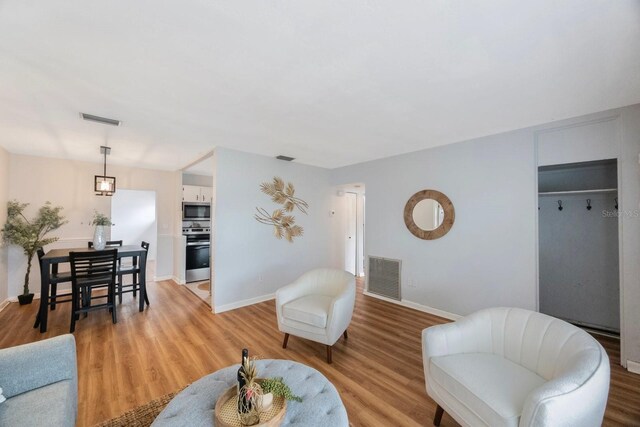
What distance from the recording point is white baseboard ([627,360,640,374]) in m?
2.24

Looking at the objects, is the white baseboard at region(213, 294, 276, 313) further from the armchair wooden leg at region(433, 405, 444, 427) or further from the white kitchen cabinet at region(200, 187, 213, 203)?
the armchair wooden leg at region(433, 405, 444, 427)

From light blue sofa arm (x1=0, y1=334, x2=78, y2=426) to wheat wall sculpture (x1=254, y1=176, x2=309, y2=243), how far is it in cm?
285

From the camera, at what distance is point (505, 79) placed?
1914 millimetres

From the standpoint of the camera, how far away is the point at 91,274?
334 centimetres

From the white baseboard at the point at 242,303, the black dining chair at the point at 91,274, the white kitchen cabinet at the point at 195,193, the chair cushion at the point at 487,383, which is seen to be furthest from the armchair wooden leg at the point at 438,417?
the white kitchen cabinet at the point at 195,193

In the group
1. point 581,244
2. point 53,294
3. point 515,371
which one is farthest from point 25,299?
point 581,244

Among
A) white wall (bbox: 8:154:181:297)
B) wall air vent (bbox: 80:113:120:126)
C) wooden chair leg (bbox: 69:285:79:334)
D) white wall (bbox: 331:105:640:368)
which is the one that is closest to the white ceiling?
wall air vent (bbox: 80:113:120:126)

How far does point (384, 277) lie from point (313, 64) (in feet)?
11.8

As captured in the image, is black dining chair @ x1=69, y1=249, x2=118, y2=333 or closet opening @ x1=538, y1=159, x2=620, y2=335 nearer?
closet opening @ x1=538, y1=159, x2=620, y2=335

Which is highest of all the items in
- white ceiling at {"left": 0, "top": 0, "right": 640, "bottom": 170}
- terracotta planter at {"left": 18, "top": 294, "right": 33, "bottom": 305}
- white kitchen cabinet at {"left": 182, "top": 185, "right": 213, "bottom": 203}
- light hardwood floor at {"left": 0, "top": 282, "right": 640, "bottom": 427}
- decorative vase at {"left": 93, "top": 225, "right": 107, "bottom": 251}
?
white ceiling at {"left": 0, "top": 0, "right": 640, "bottom": 170}

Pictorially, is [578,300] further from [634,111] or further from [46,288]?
[46,288]

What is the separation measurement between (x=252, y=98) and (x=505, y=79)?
2.06 meters

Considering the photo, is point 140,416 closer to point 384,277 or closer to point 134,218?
point 384,277

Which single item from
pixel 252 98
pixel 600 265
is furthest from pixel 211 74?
pixel 600 265
